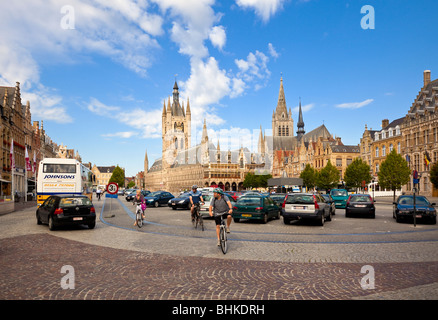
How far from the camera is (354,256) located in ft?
28.0

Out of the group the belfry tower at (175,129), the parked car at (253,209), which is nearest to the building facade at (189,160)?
the belfry tower at (175,129)

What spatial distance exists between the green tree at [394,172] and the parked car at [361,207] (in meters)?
25.7

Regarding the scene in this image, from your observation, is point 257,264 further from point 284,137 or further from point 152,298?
point 284,137

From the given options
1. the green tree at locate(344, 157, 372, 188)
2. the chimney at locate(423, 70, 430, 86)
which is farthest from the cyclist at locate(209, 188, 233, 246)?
the chimney at locate(423, 70, 430, 86)

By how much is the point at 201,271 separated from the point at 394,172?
4237 cm

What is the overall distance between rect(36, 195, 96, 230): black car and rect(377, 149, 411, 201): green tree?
40.0 meters

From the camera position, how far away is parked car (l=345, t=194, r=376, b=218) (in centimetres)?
1964

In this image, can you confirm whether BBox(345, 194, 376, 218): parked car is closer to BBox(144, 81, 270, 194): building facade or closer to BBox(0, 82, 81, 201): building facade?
BBox(0, 82, 81, 201): building facade

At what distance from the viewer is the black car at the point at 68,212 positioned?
13375 mm

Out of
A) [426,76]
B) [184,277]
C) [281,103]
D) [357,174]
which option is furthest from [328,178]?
[281,103]

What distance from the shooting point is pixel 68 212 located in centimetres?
1353

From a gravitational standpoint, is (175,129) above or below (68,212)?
above

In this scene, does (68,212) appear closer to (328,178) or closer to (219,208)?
(219,208)
